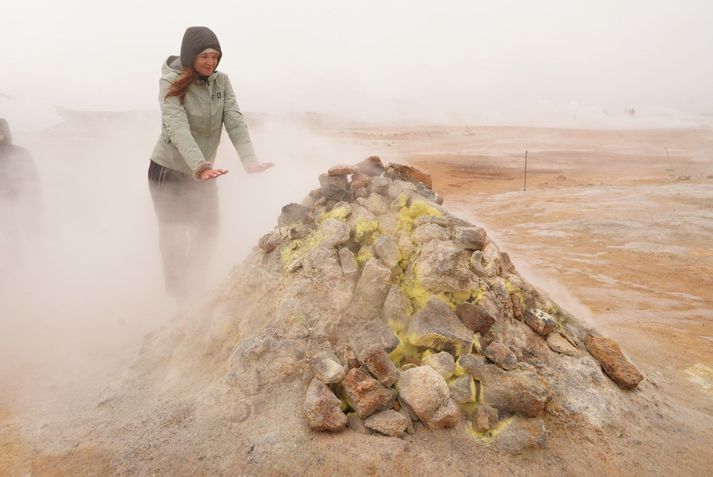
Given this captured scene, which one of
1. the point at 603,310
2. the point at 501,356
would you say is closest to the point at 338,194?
the point at 501,356

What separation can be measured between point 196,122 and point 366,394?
162cm

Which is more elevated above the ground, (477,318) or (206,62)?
(206,62)

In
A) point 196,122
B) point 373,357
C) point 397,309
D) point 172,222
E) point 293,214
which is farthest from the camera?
point 172,222

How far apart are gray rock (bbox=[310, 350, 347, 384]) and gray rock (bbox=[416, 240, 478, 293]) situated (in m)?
0.52

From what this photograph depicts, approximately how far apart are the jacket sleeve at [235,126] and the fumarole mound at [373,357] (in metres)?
0.43

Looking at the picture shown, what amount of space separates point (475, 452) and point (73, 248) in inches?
169

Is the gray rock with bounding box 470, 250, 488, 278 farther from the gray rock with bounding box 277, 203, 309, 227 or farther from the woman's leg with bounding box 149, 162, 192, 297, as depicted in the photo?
the woman's leg with bounding box 149, 162, 192, 297

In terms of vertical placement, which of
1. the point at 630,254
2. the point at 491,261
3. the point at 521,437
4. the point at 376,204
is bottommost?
the point at 630,254

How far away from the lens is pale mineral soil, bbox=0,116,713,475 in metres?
1.57

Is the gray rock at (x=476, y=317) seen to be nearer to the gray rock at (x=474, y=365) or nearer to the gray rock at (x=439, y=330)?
the gray rock at (x=439, y=330)

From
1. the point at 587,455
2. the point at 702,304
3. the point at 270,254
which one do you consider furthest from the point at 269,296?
the point at 702,304

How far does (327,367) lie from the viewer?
5.70 ft

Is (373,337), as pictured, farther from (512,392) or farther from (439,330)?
(512,392)

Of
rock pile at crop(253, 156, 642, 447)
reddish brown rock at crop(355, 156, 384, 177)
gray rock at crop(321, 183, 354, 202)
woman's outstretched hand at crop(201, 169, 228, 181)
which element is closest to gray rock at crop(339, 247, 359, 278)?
rock pile at crop(253, 156, 642, 447)
